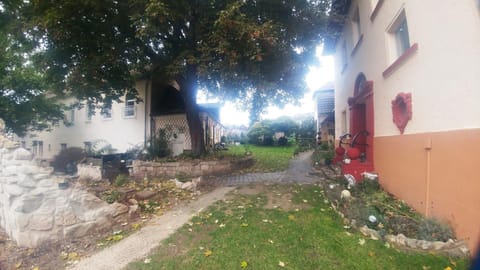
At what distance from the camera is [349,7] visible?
32.4 feet

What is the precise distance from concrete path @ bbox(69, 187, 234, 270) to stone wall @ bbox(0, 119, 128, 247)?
2.67 feet

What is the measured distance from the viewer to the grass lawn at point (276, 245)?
3.44 metres

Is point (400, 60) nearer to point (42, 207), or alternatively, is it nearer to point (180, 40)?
point (42, 207)

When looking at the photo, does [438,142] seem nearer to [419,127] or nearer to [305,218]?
[419,127]

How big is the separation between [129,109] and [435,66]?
667 inches

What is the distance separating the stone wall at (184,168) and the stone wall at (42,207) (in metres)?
5.81

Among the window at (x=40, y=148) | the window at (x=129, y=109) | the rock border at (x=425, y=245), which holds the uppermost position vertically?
the window at (x=129, y=109)

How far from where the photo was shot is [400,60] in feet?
17.1

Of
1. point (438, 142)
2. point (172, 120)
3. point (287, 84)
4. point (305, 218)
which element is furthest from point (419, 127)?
point (172, 120)

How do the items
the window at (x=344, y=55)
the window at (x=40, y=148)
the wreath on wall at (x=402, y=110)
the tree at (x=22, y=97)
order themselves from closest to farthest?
the wreath on wall at (x=402, y=110), the window at (x=344, y=55), the tree at (x=22, y=97), the window at (x=40, y=148)

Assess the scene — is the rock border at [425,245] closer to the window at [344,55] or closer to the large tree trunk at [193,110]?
the window at [344,55]

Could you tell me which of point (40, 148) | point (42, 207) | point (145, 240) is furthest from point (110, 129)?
point (145, 240)

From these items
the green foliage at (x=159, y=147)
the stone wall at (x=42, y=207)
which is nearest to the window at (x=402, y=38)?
the stone wall at (x=42, y=207)

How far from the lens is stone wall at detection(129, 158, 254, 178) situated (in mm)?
11062
